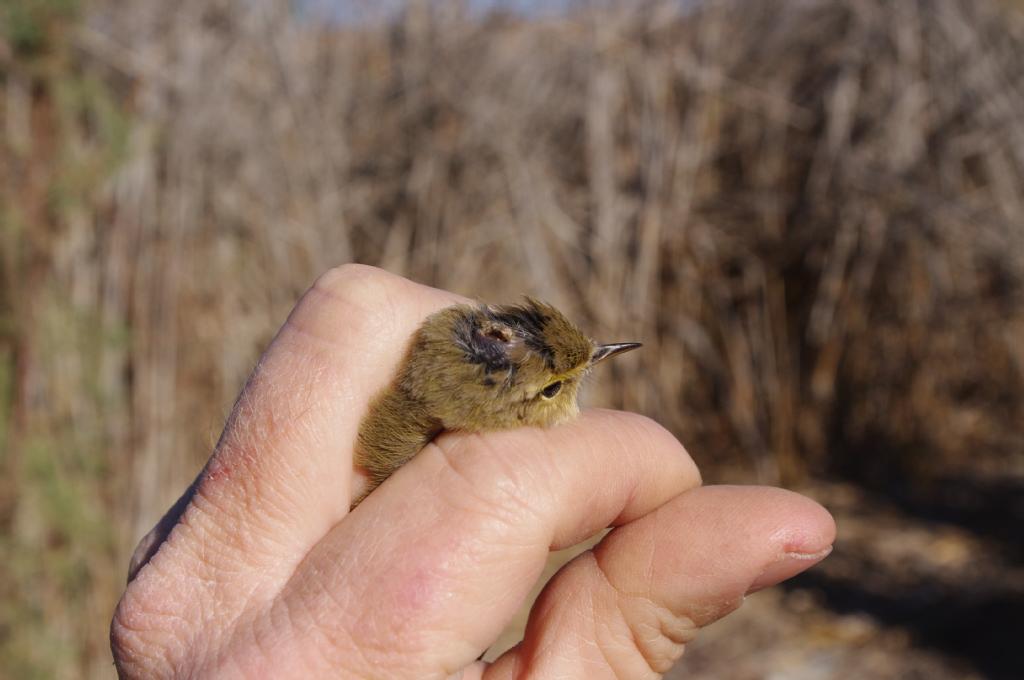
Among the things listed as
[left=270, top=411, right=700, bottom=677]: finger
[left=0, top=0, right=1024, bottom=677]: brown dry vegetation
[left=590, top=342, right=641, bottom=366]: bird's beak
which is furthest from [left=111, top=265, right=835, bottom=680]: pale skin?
[left=0, top=0, right=1024, bottom=677]: brown dry vegetation

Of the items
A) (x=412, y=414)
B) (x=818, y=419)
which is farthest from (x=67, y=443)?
(x=818, y=419)

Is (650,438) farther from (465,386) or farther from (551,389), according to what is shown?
(465,386)

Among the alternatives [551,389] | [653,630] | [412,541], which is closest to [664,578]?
[653,630]

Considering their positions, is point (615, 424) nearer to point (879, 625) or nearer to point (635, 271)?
point (879, 625)

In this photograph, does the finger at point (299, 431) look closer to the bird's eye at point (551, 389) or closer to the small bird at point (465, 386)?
the small bird at point (465, 386)

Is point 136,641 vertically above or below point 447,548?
below

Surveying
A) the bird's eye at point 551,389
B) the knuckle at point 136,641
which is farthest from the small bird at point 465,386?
the knuckle at point 136,641
